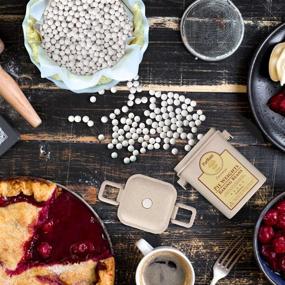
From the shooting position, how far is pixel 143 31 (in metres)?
1.50

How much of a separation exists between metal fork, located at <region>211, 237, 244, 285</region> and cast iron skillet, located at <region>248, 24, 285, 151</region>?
0.86 ft

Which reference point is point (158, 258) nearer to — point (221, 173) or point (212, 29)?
point (221, 173)

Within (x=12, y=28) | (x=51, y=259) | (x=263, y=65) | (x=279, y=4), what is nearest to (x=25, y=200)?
(x=51, y=259)

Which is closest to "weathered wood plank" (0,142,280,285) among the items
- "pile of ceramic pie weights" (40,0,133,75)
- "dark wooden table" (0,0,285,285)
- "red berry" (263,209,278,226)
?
"dark wooden table" (0,0,285,285)

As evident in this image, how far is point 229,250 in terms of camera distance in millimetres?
1580

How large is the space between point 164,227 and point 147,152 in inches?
7.5

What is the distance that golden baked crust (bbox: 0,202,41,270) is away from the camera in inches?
58.4

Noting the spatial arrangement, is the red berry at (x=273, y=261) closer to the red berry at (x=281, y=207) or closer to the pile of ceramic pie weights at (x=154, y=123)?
the red berry at (x=281, y=207)

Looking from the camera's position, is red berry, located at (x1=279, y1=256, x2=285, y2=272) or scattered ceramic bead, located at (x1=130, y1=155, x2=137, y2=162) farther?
scattered ceramic bead, located at (x1=130, y1=155, x2=137, y2=162)

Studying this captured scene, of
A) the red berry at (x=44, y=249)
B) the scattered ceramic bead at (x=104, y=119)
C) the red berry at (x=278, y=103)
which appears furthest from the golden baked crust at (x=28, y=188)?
the red berry at (x=278, y=103)

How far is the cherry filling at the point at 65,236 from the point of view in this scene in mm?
1504

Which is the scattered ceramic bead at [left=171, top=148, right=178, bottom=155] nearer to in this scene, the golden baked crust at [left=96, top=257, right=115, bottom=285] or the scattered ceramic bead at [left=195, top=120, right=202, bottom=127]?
the scattered ceramic bead at [left=195, top=120, right=202, bottom=127]

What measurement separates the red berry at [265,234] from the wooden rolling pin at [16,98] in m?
0.59

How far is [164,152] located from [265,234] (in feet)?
1.04
